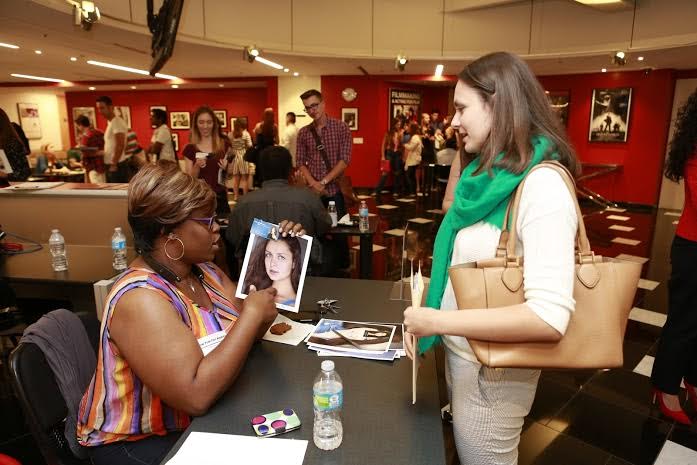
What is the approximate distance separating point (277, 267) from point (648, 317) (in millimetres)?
3637

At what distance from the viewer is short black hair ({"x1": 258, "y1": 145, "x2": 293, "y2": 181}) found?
10.7 feet

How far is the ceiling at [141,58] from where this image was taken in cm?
639

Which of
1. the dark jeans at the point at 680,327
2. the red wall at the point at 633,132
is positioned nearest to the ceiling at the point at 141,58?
the red wall at the point at 633,132

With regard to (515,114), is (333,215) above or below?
below

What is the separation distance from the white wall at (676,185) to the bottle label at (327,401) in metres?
10.4

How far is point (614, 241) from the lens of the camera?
6.57 meters

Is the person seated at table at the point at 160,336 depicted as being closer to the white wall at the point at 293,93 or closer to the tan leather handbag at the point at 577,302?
the tan leather handbag at the point at 577,302

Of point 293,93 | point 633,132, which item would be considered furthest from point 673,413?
point 293,93

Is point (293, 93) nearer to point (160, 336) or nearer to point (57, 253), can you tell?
point (57, 253)

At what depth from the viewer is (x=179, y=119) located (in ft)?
51.4

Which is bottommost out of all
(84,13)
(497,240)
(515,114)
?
(497,240)

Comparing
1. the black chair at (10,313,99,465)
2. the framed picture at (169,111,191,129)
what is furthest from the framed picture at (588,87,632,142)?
the framed picture at (169,111,191,129)

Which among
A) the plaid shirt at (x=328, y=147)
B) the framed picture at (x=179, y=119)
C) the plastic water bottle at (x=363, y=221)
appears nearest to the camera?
the plastic water bottle at (x=363, y=221)

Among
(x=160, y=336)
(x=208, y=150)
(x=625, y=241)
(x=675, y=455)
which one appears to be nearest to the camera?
(x=160, y=336)
